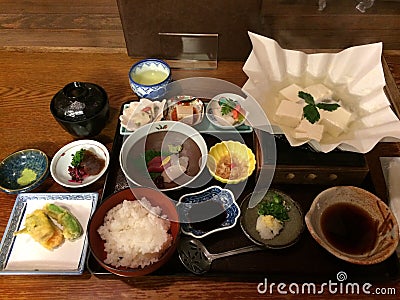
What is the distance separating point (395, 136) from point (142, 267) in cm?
94

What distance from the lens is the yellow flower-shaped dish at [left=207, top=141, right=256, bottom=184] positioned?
1.46m

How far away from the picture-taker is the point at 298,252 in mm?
Result: 1320

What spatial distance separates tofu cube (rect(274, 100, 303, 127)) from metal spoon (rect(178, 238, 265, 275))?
18.4 inches

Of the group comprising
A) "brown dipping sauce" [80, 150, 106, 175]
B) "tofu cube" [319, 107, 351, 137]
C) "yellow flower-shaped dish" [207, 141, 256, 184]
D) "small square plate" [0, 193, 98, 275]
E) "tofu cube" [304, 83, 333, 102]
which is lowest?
"small square plate" [0, 193, 98, 275]

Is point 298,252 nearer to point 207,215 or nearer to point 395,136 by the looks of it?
point 207,215

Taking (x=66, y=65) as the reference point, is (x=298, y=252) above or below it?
below

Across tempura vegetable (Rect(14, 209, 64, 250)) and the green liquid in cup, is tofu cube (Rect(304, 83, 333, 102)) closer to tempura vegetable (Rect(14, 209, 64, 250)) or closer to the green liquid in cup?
the green liquid in cup

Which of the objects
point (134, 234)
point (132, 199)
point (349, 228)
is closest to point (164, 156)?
point (132, 199)

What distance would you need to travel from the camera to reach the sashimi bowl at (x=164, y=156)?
1.46 metres

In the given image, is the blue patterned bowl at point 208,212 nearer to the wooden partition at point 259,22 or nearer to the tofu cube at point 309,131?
the tofu cube at point 309,131

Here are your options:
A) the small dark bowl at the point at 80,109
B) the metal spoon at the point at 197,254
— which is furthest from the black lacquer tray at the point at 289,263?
the small dark bowl at the point at 80,109

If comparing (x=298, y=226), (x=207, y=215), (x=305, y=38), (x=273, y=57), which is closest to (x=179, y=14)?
(x=273, y=57)

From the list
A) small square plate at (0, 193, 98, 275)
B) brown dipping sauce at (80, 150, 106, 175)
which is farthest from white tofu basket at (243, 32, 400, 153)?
small square plate at (0, 193, 98, 275)

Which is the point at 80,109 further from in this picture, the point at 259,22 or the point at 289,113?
the point at 259,22
